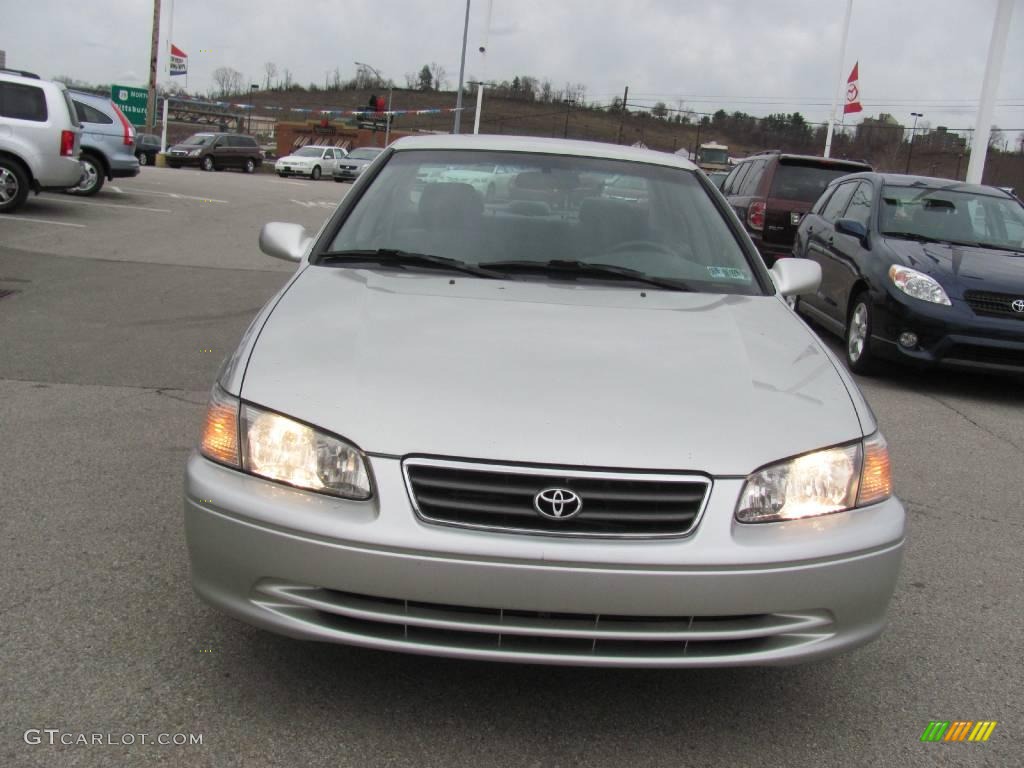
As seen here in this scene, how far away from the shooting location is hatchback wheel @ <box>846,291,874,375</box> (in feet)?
25.4

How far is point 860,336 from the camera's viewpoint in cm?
791

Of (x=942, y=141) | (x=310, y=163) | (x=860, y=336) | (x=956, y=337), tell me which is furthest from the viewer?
(x=942, y=141)

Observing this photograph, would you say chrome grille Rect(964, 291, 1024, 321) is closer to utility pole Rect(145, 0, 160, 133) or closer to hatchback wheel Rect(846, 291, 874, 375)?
hatchback wheel Rect(846, 291, 874, 375)

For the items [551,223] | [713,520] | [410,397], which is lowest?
[713,520]

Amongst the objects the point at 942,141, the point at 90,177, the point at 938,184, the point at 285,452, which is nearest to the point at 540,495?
the point at 285,452

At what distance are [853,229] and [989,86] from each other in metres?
9.03

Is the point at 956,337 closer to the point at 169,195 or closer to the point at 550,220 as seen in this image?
the point at 550,220

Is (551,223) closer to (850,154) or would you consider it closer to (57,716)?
(57,716)

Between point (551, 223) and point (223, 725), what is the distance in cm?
221

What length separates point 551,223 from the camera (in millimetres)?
3887

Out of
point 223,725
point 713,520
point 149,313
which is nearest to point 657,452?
point 713,520

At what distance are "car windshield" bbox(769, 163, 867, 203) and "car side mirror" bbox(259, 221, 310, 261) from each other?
9.57m

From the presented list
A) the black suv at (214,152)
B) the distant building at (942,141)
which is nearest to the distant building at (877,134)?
the distant building at (942,141)

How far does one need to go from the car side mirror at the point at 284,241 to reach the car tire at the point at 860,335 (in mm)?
5141
